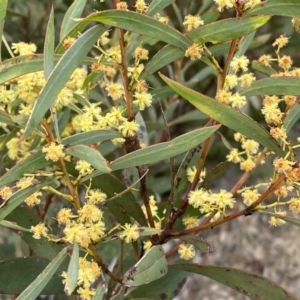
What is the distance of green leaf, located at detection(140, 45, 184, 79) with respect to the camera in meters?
0.71

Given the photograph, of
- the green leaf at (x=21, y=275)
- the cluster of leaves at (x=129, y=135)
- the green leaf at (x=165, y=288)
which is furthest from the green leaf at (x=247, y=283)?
the green leaf at (x=21, y=275)

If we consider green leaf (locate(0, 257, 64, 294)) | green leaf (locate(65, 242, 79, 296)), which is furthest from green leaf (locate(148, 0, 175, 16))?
green leaf (locate(0, 257, 64, 294))

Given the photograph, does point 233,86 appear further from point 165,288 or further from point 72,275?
point 165,288

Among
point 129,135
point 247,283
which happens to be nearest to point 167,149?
point 129,135

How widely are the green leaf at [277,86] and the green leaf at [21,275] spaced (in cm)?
44

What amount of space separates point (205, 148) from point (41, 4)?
1234 millimetres

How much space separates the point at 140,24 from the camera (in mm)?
610

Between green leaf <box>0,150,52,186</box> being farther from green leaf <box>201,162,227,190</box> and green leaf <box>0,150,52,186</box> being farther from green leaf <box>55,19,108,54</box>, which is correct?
green leaf <box>201,162,227,190</box>

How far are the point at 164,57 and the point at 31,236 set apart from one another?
39cm

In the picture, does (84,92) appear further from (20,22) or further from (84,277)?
(20,22)

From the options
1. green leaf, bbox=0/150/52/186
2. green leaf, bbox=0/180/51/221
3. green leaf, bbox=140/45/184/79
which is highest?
green leaf, bbox=140/45/184/79

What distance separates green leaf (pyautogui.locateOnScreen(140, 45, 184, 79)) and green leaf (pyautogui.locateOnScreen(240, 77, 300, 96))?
0.38 feet

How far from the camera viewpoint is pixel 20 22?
5.46 ft

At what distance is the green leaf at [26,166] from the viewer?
24.4 inches
